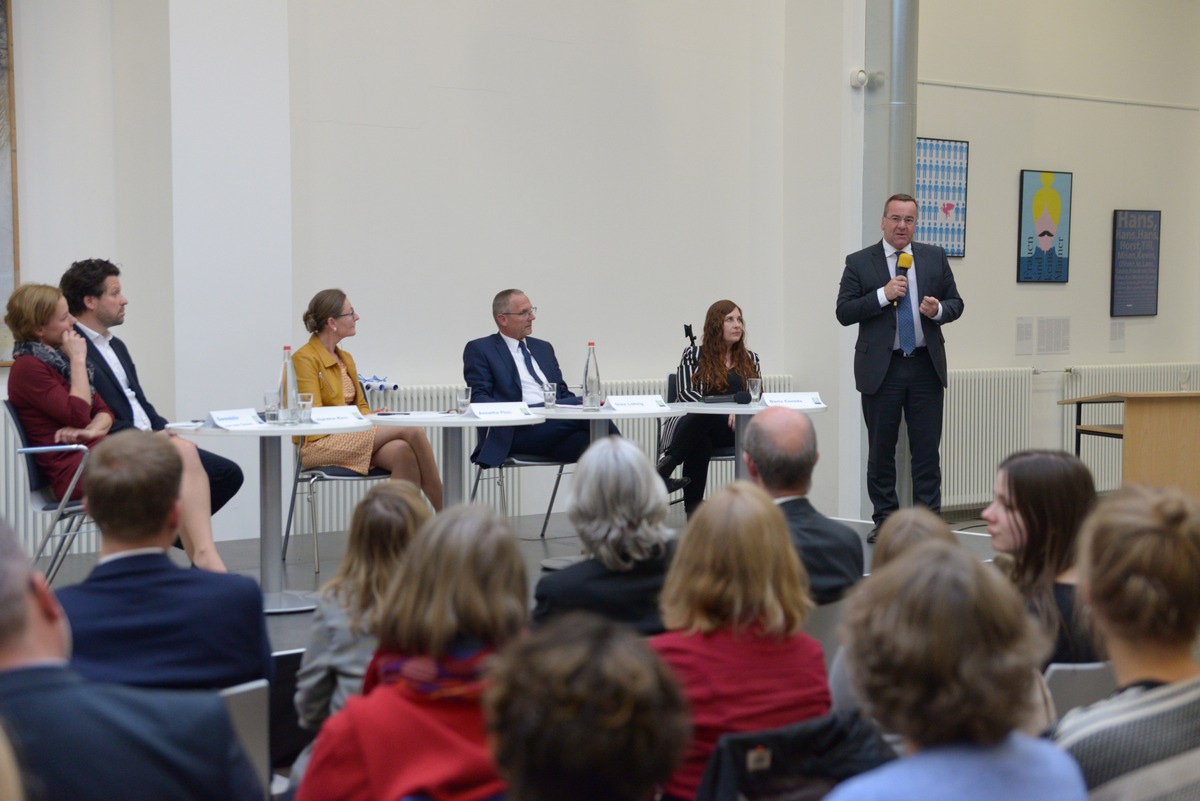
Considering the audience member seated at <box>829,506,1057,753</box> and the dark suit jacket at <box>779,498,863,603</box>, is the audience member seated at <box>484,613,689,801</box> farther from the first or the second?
the dark suit jacket at <box>779,498,863,603</box>

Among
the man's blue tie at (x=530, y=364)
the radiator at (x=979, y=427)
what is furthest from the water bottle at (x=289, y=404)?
the radiator at (x=979, y=427)

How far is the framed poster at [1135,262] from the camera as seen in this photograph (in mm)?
8828

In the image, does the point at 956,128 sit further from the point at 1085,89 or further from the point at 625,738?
the point at 625,738

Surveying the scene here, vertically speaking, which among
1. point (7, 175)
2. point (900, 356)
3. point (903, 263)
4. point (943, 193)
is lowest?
point (900, 356)

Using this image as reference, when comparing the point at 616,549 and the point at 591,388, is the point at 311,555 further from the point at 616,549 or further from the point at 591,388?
the point at 616,549

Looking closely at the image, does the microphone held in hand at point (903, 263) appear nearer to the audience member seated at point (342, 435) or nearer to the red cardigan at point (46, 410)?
the audience member seated at point (342, 435)

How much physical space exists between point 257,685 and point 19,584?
642mm

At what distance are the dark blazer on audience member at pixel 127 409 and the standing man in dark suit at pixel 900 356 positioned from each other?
108 inches

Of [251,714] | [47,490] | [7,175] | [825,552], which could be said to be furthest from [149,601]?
[7,175]

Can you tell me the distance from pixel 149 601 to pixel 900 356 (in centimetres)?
397

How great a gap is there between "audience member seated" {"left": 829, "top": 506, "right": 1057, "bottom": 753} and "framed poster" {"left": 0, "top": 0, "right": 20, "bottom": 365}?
4.69 metres

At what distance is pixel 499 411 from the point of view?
458 cm

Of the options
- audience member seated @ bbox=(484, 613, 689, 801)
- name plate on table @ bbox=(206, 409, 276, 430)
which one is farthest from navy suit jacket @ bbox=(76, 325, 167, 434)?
audience member seated @ bbox=(484, 613, 689, 801)

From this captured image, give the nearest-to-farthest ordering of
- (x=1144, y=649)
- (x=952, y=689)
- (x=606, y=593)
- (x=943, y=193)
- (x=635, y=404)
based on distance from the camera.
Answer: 1. (x=952, y=689)
2. (x=1144, y=649)
3. (x=606, y=593)
4. (x=635, y=404)
5. (x=943, y=193)
